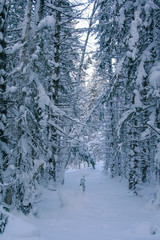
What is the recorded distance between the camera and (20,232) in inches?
148

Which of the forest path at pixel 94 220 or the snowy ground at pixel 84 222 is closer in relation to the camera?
the snowy ground at pixel 84 222

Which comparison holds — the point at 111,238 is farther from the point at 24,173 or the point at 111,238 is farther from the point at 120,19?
the point at 120,19

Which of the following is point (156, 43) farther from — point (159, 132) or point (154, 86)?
point (159, 132)

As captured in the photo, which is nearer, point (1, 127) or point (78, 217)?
point (1, 127)

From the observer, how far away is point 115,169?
61.5ft

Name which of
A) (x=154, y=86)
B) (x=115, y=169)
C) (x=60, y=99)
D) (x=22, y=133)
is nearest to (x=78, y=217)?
(x=22, y=133)

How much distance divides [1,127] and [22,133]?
2.17 feet

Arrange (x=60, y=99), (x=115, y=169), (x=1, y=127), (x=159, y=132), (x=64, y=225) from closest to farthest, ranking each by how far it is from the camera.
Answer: (x=64, y=225) < (x=1, y=127) < (x=159, y=132) < (x=60, y=99) < (x=115, y=169)

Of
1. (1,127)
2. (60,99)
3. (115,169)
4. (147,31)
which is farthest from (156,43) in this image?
(115,169)

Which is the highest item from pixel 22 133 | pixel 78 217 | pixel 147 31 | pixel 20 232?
pixel 147 31

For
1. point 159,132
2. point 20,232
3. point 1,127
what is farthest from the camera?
point 159,132

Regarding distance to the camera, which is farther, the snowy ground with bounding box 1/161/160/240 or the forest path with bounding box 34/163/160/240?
the forest path with bounding box 34/163/160/240

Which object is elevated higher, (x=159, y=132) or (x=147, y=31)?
(x=147, y=31)

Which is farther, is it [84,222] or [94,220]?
[94,220]
